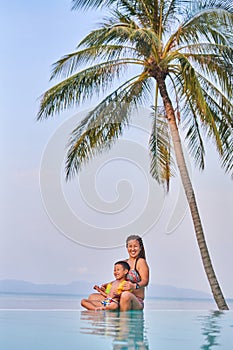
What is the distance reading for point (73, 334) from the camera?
499 cm

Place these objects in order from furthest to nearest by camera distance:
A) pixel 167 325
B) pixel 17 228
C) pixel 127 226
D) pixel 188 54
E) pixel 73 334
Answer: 1. pixel 17 228
2. pixel 127 226
3. pixel 188 54
4. pixel 167 325
5. pixel 73 334

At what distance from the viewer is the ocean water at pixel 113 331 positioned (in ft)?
14.6

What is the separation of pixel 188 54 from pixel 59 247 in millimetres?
9216

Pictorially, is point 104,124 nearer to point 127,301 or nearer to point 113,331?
point 127,301

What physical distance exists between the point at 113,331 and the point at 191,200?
6407mm

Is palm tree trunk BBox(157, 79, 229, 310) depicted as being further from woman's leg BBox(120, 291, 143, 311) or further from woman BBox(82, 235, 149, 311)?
woman's leg BBox(120, 291, 143, 311)

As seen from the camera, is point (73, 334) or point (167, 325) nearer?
point (73, 334)

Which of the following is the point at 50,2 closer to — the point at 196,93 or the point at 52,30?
the point at 52,30

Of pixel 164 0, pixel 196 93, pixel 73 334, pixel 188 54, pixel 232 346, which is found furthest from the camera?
pixel 164 0

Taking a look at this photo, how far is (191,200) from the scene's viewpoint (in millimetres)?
11328

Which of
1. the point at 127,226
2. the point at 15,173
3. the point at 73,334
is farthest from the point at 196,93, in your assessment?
the point at 15,173

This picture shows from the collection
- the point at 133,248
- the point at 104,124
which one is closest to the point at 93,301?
the point at 133,248

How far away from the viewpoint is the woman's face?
7.61 m

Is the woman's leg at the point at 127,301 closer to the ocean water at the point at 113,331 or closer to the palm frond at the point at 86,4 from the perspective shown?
the ocean water at the point at 113,331
